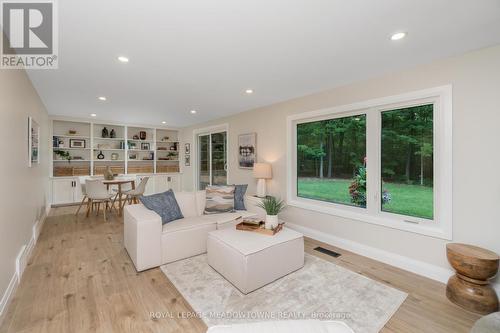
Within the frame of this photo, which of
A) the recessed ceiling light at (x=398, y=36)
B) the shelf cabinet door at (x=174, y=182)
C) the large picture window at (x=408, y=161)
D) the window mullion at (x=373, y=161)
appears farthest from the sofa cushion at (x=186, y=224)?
the shelf cabinet door at (x=174, y=182)

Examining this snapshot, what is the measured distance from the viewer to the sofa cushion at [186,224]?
108 inches

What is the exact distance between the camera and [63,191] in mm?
5578

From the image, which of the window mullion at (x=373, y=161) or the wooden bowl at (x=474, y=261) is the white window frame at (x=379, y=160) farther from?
the wooden bowl at (x=474, y=261)

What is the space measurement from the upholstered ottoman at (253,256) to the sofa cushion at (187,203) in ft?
3.03

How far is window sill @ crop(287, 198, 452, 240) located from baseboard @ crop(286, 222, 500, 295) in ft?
1.08

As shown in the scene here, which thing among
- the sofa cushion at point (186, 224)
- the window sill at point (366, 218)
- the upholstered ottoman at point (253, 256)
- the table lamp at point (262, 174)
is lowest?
the upholstered ottoman at point (253, 256)

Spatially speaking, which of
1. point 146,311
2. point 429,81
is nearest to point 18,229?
point 146,311

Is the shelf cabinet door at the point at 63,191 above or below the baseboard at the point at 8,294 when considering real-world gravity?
above

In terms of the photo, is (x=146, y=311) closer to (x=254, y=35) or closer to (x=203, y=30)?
(x=203, y=30)

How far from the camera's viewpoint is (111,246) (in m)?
3.17

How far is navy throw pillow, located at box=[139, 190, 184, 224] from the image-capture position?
2.89 metres

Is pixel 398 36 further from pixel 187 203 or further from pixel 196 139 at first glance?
pixel 196 139

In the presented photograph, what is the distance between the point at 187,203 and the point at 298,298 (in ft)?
6.78

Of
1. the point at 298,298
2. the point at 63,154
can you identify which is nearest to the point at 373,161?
the point at 298,298
